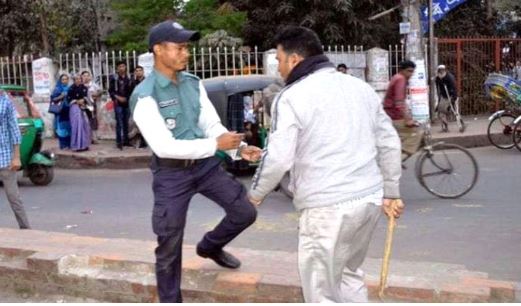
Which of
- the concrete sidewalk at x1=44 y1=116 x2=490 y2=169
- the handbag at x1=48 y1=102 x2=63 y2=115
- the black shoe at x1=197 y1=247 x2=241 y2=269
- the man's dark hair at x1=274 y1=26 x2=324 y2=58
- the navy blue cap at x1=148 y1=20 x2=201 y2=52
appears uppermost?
the navy blue cap at x1=148 y1=20 x2=201 y2=52

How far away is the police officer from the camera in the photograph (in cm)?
382

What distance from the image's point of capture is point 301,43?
327 centimetres

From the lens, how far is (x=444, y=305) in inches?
160

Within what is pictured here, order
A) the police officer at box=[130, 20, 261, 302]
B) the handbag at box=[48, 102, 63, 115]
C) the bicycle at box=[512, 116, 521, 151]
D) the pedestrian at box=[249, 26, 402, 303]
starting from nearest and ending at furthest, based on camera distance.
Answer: the pedestrian at box=[249, 26, 402, 303] < the police officer at box=[130, 20, 261, 302] < the bicycle at box=[512, 116, 521, 151] < the handbag at box=[48, 102, 63, 115]

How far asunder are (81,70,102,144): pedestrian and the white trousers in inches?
419

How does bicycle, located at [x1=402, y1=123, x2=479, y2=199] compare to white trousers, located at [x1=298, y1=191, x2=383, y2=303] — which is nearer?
white trousers, located at [x1=298, y1=191, x2=383, y2=303]

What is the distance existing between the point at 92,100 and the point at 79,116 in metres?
1.25

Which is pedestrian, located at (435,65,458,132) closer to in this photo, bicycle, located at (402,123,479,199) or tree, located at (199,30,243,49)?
tree, located at (199,30,243,49)

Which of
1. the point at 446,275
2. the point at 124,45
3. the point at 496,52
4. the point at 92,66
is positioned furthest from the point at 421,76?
the point at 446,275

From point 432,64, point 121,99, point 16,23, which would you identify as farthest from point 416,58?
point 16,23

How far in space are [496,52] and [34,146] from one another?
1171cm

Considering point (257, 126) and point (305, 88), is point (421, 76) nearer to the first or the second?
point (257, 126)

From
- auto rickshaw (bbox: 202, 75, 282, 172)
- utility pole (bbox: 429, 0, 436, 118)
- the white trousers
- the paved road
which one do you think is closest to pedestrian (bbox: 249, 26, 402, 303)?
the white trousers

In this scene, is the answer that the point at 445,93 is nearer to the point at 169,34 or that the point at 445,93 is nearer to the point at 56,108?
the point at 56,108
